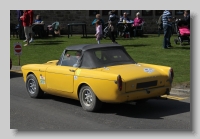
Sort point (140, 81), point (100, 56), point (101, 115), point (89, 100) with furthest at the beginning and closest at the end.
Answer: point (100, 56) < point (89, 100) < point (101, 115) < point (140, 81)

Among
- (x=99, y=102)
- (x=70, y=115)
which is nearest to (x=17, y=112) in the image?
(x=70, y=115)

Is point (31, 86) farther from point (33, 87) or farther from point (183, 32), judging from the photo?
point (183, 32)

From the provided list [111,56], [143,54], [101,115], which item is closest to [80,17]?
[143,54]

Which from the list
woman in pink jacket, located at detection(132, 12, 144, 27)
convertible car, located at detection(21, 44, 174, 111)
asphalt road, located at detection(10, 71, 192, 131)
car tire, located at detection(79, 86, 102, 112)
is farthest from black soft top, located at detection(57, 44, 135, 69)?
woman in pink jacket, located at detection(132, 12, 144, 27)

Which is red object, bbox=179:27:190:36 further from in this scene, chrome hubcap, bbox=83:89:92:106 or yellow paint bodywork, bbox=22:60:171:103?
chrome hubcap, bbox=83:89:92:106

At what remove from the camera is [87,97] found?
9.31 metres

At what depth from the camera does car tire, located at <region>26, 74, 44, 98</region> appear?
35.6ft

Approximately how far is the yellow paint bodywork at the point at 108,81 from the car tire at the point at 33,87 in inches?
20.0

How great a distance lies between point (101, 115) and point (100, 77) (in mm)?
810

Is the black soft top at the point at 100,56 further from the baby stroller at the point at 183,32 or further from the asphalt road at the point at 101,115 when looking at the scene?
the baby stroller at the point at 183,32

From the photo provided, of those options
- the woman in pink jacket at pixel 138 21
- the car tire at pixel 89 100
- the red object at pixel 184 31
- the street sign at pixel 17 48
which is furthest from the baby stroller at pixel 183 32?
the car tire at pixel 89 100

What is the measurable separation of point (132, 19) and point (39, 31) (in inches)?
254

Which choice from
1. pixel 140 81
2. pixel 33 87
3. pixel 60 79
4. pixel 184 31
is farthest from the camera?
pixel 184 31

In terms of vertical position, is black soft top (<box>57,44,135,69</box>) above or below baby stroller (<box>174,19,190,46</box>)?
below
